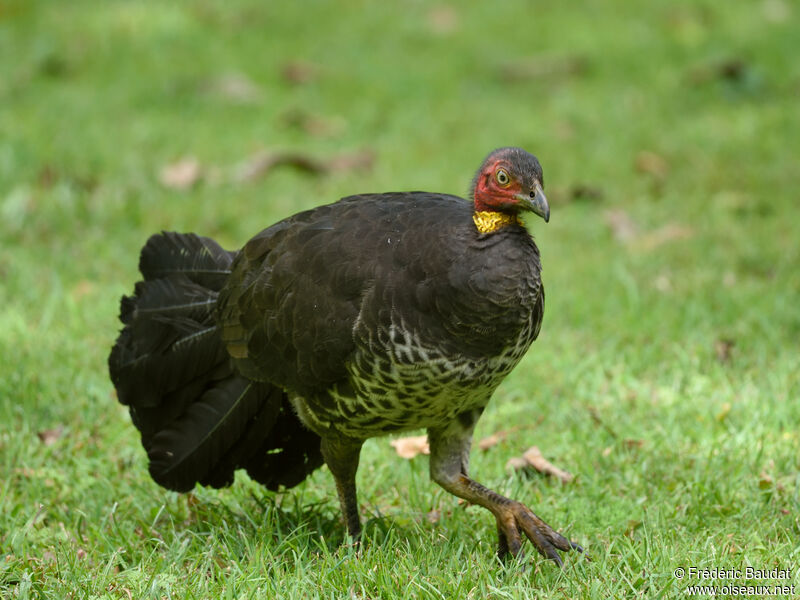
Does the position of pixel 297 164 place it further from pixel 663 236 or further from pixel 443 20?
pixel 443 20

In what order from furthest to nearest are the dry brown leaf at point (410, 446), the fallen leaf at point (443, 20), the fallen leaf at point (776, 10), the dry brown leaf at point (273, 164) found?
the fallen leaf at point (443, 20) < the fallen leaf at point (776, 10) < the dry brown leaf at point (273, 164) < the dry brown leaf at point (410, 446)

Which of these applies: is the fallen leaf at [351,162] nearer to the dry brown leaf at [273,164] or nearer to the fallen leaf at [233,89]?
the dry brown leaf at [273,164]

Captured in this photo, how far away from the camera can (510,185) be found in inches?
138

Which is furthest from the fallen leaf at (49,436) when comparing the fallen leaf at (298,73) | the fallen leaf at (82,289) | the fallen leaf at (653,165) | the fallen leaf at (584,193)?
the fallen leaf at (298,73)

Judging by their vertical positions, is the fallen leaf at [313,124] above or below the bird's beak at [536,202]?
above

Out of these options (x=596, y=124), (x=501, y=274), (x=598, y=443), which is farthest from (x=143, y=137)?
(x=501, y=274)

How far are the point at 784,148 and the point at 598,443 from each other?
4551 mm

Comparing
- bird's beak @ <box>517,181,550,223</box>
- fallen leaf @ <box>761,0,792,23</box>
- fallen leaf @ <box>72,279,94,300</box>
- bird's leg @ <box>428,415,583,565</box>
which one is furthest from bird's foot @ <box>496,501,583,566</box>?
fallen leaf @ <box>761,0,792,23</box>

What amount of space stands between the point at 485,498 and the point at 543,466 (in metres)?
0.68

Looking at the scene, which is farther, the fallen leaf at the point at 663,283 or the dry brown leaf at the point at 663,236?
the dry brown leaf at the point at 663,236

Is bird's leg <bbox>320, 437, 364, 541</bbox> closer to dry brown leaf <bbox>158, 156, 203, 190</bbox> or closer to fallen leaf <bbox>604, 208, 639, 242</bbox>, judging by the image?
fallen leaf <bbox>604, 208, 639, 242</bbox>

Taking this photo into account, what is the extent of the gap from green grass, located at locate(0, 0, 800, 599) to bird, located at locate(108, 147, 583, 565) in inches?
9.8

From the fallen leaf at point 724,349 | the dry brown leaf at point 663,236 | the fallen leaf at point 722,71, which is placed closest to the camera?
the fallen leaf at point 724,349

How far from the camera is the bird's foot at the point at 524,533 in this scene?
357cm
